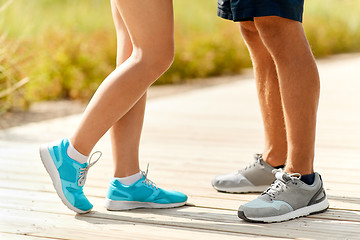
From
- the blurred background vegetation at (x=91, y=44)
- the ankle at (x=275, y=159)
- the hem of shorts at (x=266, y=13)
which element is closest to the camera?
A: the hem of shorts at (x=266, y=13)

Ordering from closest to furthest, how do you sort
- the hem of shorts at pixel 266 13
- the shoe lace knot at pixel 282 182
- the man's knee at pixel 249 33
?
the hem of shorts at pixel 266 13 → the shoe lace knot at pixel 282 182 → the man's knee at pixel 249 33

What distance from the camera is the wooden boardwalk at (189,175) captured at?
2.20 m

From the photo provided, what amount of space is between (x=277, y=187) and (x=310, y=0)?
1184 cm

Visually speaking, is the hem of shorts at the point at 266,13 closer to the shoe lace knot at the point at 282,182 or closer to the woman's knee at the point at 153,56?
the woman's knee at the point at 153,56

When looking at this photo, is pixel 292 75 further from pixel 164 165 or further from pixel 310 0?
pixel 310 0

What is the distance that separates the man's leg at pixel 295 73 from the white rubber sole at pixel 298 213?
21cm

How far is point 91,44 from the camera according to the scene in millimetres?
7504

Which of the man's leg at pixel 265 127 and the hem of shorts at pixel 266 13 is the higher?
the hem of shorts at pixel 266 13

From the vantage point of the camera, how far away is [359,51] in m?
12.0

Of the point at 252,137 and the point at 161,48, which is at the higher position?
the point at 161,48

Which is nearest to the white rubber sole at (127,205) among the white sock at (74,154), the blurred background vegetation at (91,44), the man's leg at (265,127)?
the white sock at (74,154)

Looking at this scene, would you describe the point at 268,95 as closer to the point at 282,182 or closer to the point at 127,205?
the point at 282,182

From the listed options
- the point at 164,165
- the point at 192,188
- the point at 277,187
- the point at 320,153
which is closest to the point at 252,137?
the point at 320,153

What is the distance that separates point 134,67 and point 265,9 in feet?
1.57
